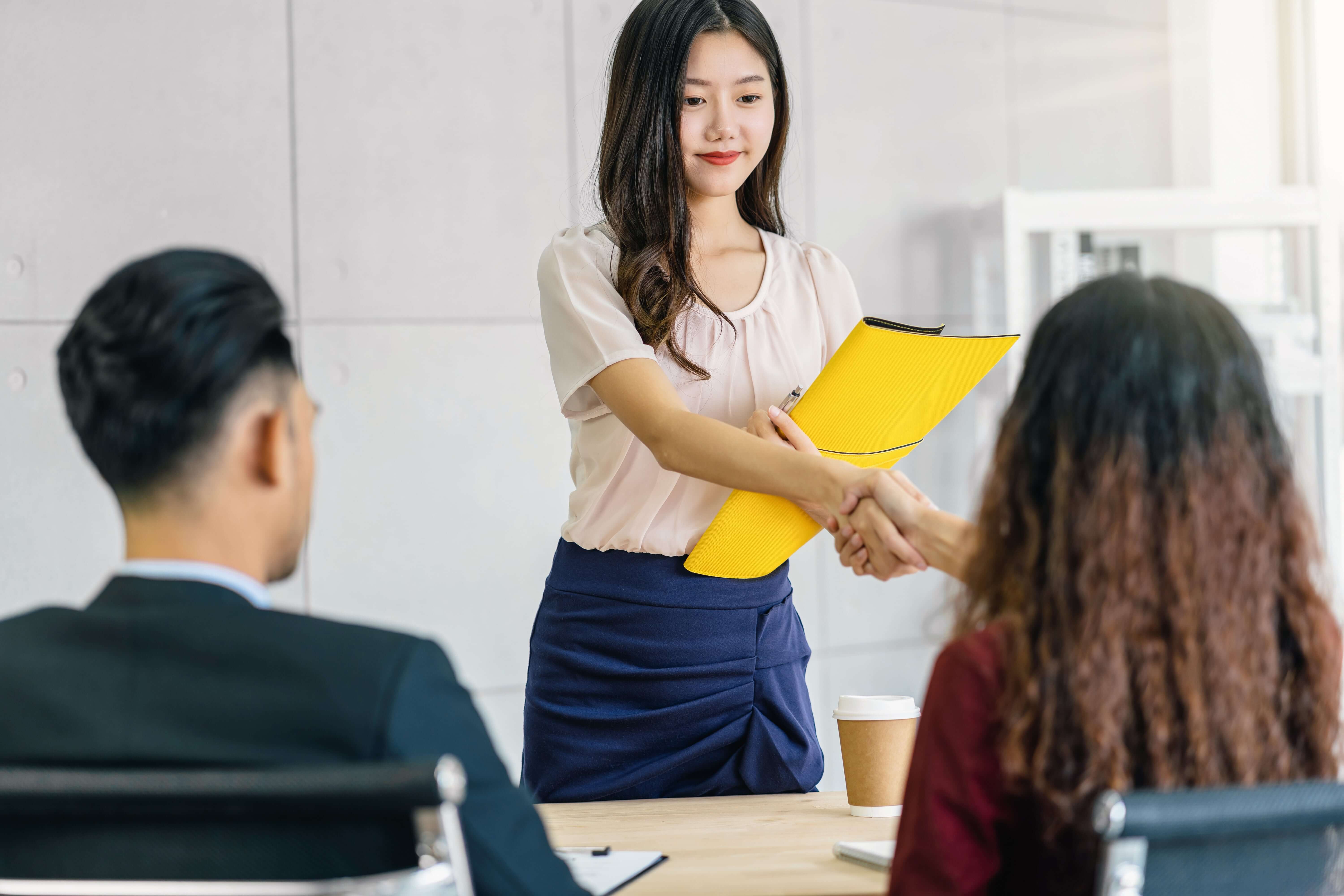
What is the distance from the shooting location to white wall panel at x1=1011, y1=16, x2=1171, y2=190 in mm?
3906

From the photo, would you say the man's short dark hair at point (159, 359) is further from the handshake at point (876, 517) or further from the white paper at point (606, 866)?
the handshake at point (876, 517)

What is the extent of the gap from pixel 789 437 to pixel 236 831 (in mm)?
1142

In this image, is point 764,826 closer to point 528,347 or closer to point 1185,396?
point 1185,396

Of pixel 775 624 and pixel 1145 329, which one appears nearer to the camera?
pixel 1145 329

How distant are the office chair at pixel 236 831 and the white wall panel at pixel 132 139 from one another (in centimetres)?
247

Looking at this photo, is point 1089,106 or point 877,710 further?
point 1089,106

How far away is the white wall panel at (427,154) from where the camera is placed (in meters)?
3.17

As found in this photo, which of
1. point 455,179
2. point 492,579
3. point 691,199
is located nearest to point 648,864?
point 691,199

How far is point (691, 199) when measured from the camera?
198cm

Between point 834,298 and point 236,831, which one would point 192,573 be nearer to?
point 236,831

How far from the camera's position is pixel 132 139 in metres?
3.01

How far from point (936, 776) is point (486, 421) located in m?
2.52

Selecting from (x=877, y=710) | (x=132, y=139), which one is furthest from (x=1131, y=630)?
(x=132, y=139)

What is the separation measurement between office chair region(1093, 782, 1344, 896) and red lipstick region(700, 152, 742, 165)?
4.19ft
